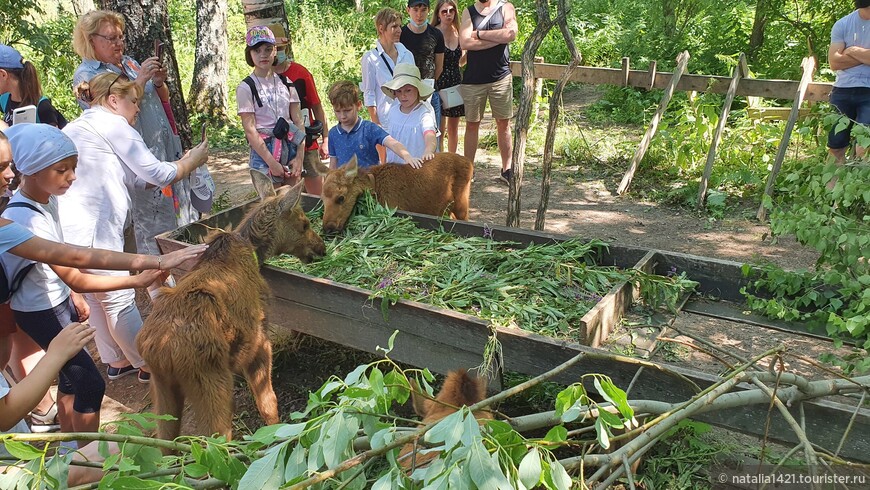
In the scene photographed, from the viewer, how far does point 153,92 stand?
603cm

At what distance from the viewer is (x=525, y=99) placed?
→ 5902mm

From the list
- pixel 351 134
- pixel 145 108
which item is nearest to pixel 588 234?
pixel 351 134

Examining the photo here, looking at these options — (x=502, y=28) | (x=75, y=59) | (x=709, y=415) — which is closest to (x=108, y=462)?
(x=709, y=415)

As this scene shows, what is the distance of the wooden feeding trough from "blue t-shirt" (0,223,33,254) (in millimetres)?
1511

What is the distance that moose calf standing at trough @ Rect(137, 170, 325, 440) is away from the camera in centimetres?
351

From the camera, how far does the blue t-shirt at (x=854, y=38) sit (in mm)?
6656

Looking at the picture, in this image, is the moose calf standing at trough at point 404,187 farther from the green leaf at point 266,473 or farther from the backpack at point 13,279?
the green leaf at point 266,473

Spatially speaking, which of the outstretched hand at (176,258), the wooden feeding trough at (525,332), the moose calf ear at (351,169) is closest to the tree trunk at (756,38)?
the wooden feeding trough at (525,332)

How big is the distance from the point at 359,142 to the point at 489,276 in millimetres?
2779

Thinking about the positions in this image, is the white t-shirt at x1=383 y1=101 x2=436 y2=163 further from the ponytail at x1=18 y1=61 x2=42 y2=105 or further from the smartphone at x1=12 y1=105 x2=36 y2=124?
the ponytail at x1=18 y1=61 x2=42 y2=105

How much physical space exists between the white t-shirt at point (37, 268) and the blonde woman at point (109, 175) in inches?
21.7

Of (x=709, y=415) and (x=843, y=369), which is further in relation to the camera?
(x=843, y=369)

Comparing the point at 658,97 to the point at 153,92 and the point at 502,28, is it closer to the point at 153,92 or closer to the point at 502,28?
the point at 502,28

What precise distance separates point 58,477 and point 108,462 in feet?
0.68
